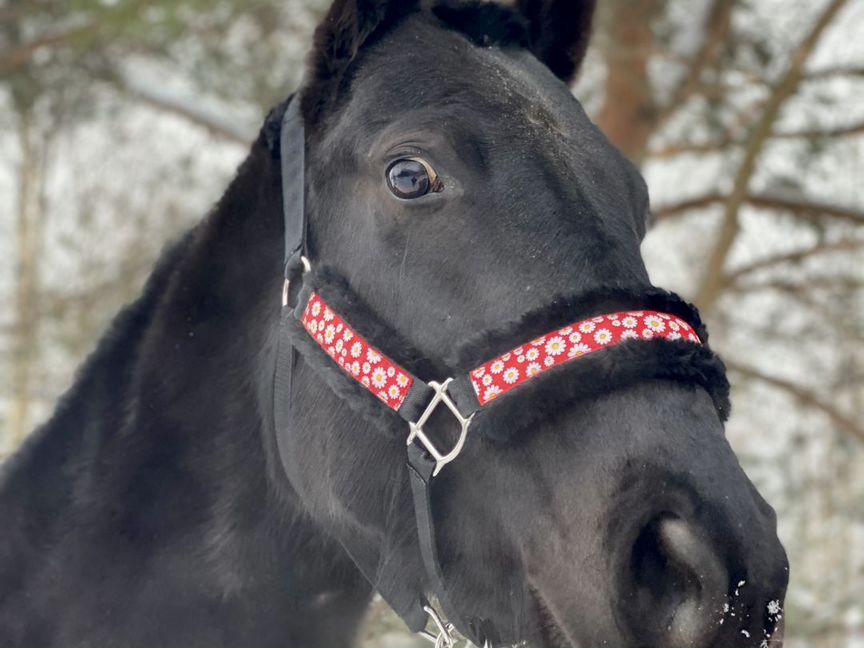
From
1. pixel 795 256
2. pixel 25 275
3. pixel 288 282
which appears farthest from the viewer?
pixel 25 275

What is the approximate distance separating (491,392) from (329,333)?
482 mm

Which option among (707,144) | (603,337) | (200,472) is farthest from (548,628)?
(707,144)

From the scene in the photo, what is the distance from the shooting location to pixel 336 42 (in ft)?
8.14

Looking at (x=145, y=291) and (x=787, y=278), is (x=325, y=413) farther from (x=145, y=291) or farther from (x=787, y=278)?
(x=787, y=278)

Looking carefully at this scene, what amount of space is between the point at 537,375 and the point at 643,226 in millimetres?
714

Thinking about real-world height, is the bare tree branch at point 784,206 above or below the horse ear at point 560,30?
below

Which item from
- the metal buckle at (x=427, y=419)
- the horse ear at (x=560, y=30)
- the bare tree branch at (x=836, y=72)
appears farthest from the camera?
the bare tree branch at (x=836, y=72)

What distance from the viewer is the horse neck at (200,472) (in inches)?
100

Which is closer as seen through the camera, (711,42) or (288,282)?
(288,282)

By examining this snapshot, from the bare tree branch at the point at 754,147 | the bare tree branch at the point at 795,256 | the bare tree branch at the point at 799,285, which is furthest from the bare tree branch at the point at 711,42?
the bare tree branch at the point at 799,285

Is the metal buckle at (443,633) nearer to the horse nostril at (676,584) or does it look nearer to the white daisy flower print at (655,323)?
the horse nostril at (676,584)

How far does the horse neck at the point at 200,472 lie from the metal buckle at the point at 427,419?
0.55 m

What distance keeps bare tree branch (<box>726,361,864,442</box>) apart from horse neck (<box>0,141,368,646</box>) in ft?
16.1

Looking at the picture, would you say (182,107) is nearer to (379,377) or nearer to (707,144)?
(707,144)
